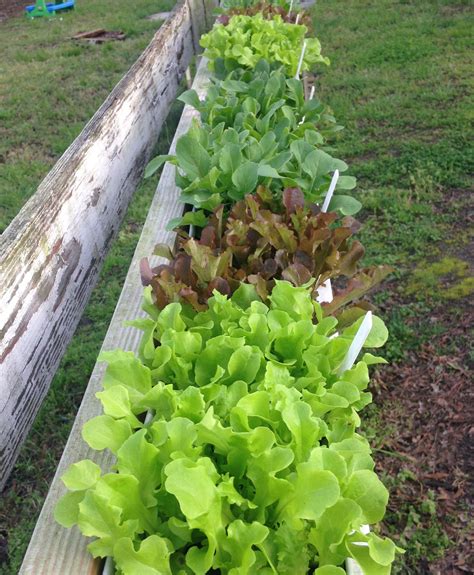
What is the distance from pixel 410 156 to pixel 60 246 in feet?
11.4

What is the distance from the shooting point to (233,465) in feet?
3.86

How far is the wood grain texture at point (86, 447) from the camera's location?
3.76ft

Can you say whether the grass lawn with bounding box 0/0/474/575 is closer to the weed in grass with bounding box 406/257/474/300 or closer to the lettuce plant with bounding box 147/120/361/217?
the weed in grass with bounding box 406/257/474/300

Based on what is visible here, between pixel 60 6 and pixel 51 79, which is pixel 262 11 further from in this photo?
pixel 60 6

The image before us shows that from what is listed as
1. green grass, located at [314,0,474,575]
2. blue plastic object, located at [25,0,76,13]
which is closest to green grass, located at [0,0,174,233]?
blue plastic object, located at [25,0,76,13]

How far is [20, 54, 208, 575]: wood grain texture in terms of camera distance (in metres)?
1.15

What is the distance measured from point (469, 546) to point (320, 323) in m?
1.26

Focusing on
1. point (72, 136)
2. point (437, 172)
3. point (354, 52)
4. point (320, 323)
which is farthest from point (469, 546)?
point (354, 52)

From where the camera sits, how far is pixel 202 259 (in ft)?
5.38

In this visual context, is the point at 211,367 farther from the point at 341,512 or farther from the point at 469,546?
the point at 469,546

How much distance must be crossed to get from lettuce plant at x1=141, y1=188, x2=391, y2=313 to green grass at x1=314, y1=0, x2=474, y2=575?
1.13 m

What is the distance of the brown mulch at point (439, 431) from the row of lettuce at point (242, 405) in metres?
1.08

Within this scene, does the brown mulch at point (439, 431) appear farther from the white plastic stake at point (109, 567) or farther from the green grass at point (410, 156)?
the white plastic stake at point (109, 567)

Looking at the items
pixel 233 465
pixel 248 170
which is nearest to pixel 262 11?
pixel 248 170
